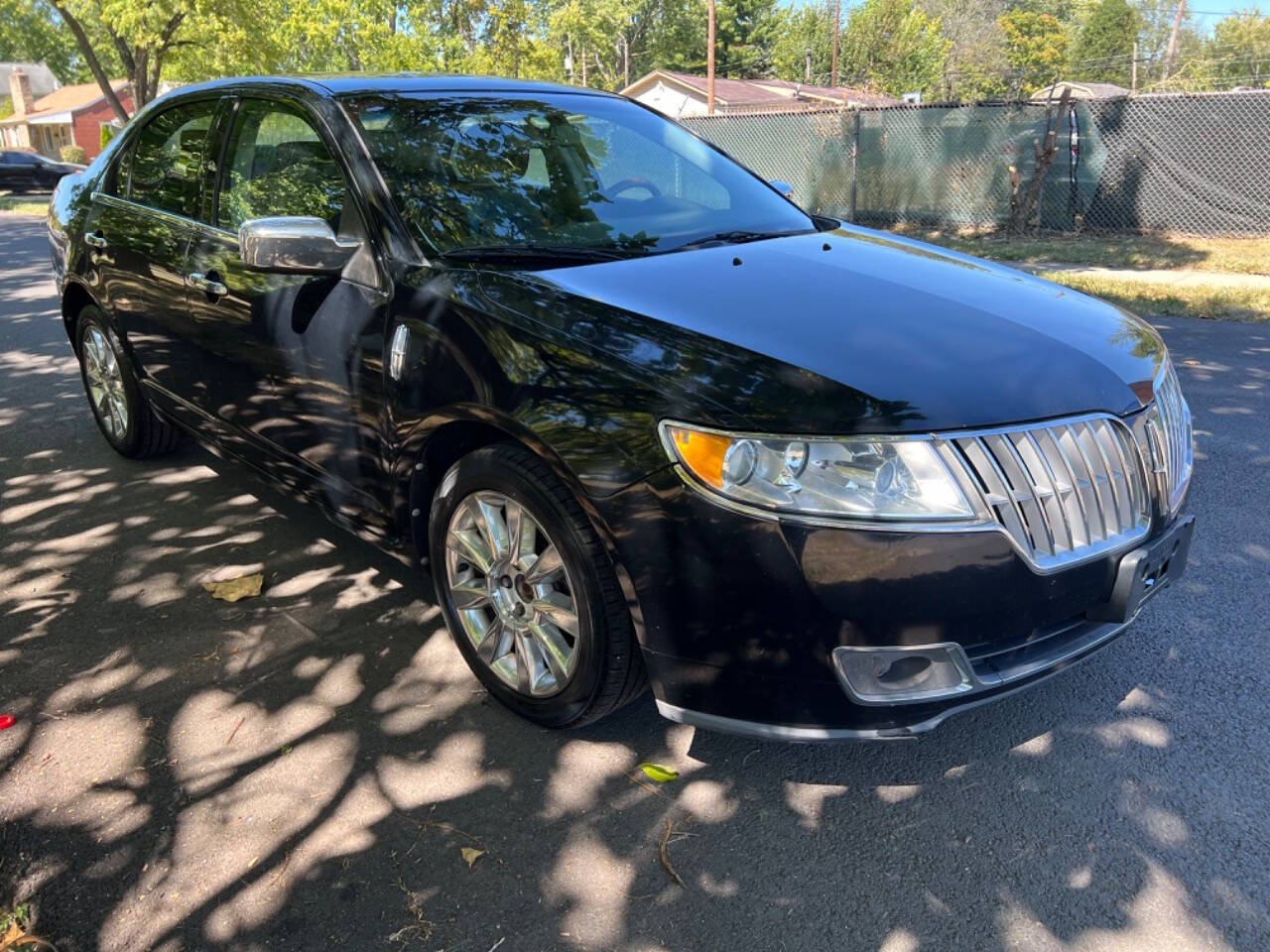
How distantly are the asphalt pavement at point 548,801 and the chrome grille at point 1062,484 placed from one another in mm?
693

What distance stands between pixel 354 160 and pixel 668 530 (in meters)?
1.75

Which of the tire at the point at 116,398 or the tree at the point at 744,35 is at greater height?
the tree at the point at 744,35

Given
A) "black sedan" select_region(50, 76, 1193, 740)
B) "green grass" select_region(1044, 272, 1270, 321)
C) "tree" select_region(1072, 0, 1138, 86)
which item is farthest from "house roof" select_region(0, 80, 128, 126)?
"tree" select_region(1072, 0, 1138, 86)

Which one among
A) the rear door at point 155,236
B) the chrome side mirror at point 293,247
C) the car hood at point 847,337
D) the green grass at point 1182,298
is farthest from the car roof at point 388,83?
the green grass at point 1182,298

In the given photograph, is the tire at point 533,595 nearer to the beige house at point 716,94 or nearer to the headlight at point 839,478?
the headlight at point 839,478

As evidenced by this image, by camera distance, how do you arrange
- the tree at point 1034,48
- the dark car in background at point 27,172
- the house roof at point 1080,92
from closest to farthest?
1. the house roof at point 1080,92
2. the dark car in background at point 27,172
3. the tree at point 1034,48

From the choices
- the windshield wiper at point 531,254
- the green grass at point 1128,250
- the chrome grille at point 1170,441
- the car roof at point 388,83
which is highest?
the car roof at point 388,83

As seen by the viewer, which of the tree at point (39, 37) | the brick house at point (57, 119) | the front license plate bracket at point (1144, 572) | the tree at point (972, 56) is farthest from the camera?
the tree at point (972, 56)

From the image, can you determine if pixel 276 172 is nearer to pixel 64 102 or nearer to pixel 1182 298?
pixel 1182 298

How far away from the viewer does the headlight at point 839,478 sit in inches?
86.1

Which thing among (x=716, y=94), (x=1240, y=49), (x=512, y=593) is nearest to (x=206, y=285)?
(x=512, y=593)

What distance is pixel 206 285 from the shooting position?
12.3ft

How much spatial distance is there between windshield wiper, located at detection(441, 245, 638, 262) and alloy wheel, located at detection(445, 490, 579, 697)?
2.31ft

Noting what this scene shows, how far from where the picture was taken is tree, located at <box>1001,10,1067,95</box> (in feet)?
257
